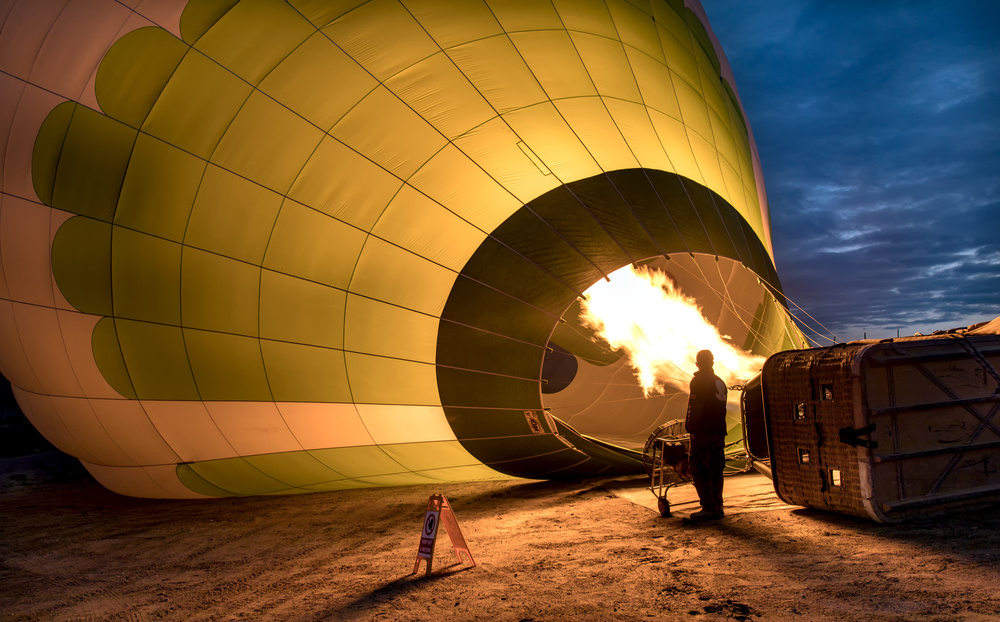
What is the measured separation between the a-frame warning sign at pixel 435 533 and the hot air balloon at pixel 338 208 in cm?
128

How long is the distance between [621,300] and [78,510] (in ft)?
18.6

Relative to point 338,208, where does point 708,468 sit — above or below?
below

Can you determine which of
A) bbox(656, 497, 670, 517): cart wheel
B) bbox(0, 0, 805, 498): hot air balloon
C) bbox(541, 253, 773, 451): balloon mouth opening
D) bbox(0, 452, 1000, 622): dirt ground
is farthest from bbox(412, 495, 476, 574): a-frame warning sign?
bbox(541, 253, 773, 451): balloon mouth opening

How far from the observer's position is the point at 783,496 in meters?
4.05

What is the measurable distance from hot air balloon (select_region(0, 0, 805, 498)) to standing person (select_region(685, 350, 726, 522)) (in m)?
0.96

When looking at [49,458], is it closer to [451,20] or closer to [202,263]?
[202,263]

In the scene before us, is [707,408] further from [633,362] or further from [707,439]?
[633,362]

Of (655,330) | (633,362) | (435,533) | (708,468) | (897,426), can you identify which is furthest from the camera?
(633,362)

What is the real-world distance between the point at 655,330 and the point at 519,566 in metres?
3.33

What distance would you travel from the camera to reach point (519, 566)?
3287 mm

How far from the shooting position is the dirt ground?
2543 mm

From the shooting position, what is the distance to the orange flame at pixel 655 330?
5.88 metres

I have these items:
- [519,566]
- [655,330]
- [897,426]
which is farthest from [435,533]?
[655,330]

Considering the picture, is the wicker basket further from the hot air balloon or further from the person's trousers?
the hot air balloon
